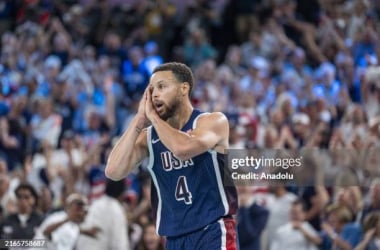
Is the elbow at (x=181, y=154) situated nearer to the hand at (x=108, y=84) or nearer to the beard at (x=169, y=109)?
the beard at (x=169, y=109)

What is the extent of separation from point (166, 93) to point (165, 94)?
0.03 ft

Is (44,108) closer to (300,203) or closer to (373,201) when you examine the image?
(300,203)

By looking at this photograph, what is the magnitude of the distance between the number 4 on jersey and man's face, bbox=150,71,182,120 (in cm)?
48

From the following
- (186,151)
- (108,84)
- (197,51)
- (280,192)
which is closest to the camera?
(186,151)

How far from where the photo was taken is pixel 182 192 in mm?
7199

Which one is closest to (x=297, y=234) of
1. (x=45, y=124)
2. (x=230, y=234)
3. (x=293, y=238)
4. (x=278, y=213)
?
(x=293, y=238)

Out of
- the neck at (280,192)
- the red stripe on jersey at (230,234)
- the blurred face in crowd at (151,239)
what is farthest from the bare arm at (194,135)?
the neck at (280,192)

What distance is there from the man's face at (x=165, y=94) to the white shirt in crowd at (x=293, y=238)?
4763 mm

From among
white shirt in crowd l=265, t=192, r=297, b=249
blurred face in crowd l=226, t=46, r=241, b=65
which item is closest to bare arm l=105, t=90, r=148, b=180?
white shirt in crowd l=265, t=192, r=297, b=249

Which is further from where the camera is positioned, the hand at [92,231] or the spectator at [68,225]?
the hand at [92,231]

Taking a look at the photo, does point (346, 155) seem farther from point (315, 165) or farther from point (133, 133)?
point (133, 133)

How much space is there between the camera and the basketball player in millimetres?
7109

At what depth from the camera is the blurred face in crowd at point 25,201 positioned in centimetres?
1118

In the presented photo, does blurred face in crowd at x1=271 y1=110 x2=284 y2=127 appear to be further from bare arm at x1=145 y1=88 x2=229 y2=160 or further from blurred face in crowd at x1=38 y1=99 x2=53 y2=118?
bare arm at x1=145 y1=88 x2=229 y2=160
